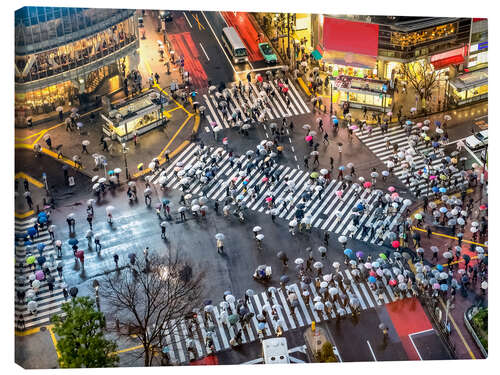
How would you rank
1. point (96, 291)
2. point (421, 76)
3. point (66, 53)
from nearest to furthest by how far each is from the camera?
1. point (96, 291)
2. point (66, 53)
3. point (421, 76)

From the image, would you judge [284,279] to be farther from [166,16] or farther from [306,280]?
[166,16]

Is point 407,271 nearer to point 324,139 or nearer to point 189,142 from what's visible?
point 324,139

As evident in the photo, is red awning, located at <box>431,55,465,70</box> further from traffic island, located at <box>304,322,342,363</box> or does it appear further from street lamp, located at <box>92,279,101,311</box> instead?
street lamp, located at <box>92,279,101,311</box>

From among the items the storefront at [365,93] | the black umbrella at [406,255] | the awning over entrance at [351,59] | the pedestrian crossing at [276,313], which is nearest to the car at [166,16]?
the awning over entrance at [351,59]

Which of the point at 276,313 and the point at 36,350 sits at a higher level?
the point at 36,350

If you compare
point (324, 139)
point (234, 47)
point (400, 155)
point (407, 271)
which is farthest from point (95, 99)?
point (407, 271)

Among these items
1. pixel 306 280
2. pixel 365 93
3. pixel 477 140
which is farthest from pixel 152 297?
pixel 477 140
